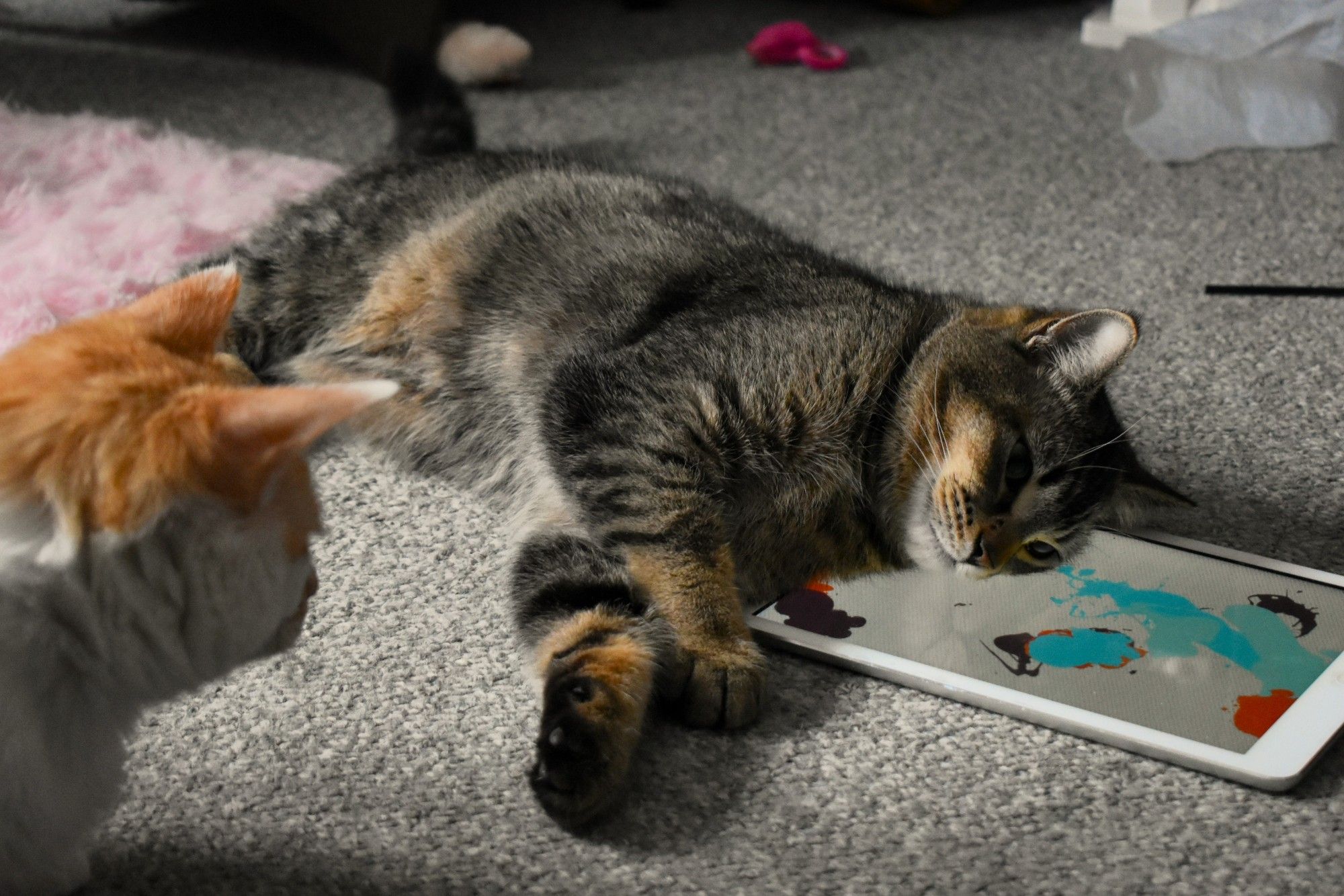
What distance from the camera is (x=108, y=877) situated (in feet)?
3.06

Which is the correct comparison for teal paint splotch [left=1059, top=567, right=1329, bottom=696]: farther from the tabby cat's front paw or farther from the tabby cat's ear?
the tabby cat's front paw

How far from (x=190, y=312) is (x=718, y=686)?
53 cm

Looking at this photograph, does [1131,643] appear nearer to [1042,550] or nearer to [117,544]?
[1042,550]

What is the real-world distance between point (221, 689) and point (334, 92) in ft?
5.80

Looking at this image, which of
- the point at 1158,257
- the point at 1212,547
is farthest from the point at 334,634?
the point at 1158,257

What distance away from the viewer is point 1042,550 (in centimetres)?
129

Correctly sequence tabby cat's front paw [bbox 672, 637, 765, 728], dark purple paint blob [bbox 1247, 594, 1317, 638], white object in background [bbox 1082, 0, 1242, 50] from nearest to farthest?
tabby cat's front paw [bbox 672, 637, 765, 728], dark purple paint blob [bbox 1247, 594, 1317, 638], white object in background [bbox 1082, 0, 1242, 50]

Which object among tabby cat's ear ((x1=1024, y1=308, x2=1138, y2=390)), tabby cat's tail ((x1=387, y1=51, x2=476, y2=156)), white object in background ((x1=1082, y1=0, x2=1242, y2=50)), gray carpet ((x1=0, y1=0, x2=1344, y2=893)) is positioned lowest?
gray carpet ((x1=0, y1=0, x2=1344, y2=893))

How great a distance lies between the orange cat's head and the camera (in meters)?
0.72

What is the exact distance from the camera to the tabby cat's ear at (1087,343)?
1230mm

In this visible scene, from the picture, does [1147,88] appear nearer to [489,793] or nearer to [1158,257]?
[1158,257]


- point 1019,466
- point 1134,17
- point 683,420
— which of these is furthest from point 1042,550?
point 1134,17

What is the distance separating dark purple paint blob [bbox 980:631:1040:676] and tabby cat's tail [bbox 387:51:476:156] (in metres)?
1.15

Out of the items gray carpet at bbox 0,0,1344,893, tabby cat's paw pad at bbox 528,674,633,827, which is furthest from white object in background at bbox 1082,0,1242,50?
tabby cat's paw pad at bbox 528,674,633,827
